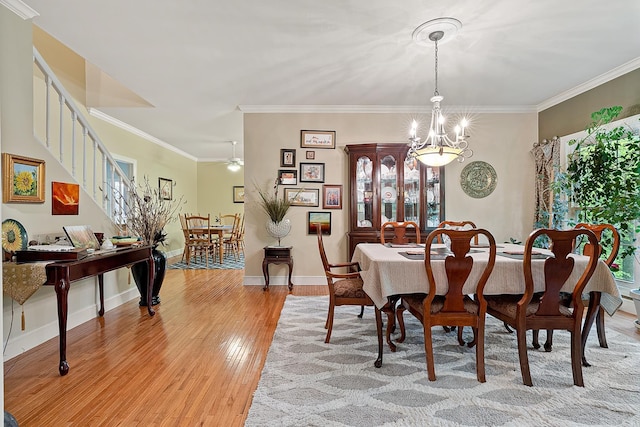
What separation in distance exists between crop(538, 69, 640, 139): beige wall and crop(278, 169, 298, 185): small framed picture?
355 cm

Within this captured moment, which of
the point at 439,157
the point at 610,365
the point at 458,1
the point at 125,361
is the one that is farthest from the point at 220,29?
the point at 610,365

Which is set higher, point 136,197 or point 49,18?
point 49,18

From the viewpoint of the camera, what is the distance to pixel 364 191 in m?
4.73

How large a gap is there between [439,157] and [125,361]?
2880mm

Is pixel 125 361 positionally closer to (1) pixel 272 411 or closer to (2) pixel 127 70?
(1) pixel 272 411

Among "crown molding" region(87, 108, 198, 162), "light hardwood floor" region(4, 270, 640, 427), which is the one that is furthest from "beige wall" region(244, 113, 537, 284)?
"crown molding" region(87, 108, 198, 162)

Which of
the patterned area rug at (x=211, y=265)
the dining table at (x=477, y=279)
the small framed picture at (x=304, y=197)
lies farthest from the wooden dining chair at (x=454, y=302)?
the patterned area rug at (x=211, y=265)

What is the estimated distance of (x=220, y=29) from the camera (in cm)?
287

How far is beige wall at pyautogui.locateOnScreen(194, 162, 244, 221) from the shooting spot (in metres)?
9.49

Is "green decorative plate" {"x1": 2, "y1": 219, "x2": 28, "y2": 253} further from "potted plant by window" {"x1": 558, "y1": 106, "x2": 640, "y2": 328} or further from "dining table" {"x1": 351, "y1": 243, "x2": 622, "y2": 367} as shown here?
"potted plant by window" {"x1": 558, "y1": 106, "x2": 640, "y2": 328}

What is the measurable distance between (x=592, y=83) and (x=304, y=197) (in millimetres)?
3760

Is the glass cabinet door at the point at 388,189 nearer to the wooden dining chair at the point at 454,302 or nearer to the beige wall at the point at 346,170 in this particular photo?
the beige wall at the point at 346,170

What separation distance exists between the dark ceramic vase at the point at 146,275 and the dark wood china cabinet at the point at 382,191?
7.82 feet

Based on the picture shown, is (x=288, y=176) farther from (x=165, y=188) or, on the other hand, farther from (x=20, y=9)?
(x=165, y=188)
